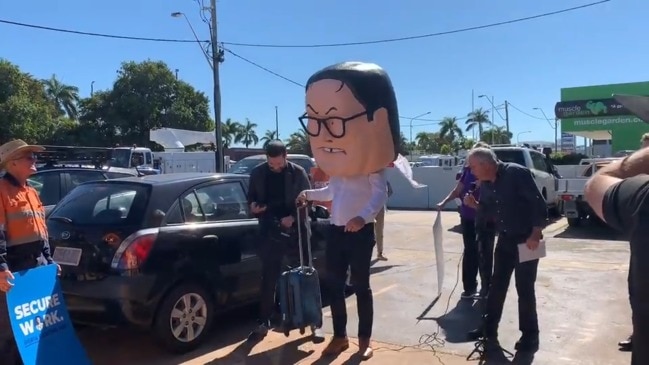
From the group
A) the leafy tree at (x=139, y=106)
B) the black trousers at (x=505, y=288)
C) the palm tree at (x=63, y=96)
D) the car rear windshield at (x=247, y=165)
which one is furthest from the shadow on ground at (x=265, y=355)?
the palm tree at (x=63, y=96)

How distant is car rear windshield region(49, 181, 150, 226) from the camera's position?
5.14m

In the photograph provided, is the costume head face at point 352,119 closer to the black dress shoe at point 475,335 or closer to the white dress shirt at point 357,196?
the white dress shirt at point 357,196

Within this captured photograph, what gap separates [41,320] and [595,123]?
29.4 m

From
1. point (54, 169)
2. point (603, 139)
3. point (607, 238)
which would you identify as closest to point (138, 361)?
point (54, 169)

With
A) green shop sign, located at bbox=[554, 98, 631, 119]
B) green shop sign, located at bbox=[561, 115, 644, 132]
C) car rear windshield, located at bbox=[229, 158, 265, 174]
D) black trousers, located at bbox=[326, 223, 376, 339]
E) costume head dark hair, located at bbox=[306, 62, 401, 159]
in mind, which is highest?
green shop sign, located at bbox=[554, 98, 631, 119]

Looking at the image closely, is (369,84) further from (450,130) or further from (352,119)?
(450,130)

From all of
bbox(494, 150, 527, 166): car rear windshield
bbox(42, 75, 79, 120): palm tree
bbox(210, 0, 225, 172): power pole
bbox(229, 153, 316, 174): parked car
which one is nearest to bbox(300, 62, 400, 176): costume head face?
bbox(229, 153, 316, 174): parked car

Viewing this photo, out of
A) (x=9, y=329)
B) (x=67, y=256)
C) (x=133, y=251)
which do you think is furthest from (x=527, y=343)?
(x=9, y=329)

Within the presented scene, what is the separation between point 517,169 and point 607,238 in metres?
8.32

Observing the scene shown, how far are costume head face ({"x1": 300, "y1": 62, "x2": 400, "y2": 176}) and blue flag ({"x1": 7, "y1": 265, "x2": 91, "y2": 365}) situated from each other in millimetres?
2359

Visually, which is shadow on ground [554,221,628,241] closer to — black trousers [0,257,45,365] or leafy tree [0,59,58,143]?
black trousers [0,257,45,365]

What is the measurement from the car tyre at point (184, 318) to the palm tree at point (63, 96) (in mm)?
56957

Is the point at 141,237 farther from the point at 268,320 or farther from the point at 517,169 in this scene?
the point at 517,169

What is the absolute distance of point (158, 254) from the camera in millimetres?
5016
